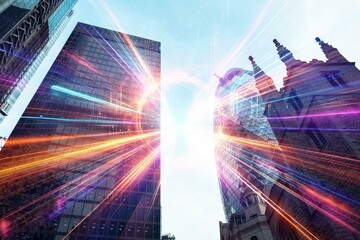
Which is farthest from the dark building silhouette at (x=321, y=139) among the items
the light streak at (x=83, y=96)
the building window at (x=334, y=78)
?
the light streak at (x=83, y=96)

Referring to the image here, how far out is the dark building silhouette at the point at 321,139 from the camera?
1448 centimetres

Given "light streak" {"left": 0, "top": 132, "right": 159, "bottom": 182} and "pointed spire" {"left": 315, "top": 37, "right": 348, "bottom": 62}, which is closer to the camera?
"pointed spire" {"left": 315, "top": 37, "right": 348, "bottom": 62}

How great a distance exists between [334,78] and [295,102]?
10.8ft

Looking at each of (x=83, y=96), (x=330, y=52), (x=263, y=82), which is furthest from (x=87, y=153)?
(x=330, y=52)

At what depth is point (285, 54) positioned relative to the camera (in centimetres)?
2336

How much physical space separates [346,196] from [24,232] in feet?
76.4

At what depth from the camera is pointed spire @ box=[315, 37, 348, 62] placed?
1969 centimetres

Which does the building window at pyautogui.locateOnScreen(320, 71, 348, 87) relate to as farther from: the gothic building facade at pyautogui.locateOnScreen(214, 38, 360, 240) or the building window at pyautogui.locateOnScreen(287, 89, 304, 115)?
the building window at pyautogui.locateOnScreen(287, 89, 304, 115)

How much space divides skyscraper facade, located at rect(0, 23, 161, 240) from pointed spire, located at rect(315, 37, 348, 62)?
2831cm

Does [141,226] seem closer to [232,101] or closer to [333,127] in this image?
[333,127]

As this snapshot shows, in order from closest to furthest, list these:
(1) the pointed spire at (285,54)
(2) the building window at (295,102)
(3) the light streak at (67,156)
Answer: (2) the building window at (295,102) → (1) the pointed spire at (285,54) → (3) the light streak at (67,156)

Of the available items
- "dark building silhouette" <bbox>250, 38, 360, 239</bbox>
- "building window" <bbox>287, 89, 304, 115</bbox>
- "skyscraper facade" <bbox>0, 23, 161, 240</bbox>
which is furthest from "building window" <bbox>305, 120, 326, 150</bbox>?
"skyscraper facade" <bbox>0, 23, 161, 240</bbox>

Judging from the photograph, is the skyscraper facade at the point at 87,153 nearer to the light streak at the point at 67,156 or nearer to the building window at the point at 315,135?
the light streak at the point at 67,156

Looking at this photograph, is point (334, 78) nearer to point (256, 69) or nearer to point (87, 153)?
point (256, 69)
